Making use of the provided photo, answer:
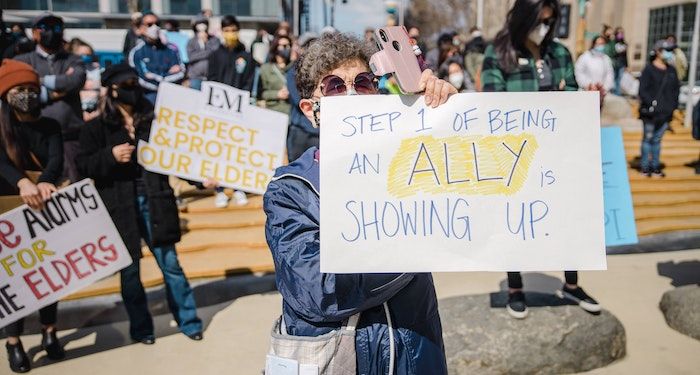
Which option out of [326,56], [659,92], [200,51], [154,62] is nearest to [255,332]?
[326,56]

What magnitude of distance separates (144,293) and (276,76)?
12.4 ft

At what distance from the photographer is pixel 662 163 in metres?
9.12

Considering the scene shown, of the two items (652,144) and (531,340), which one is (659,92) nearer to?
(652,144)

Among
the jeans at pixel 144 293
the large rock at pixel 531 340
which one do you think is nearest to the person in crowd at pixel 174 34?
the jeans at pixel 144 293

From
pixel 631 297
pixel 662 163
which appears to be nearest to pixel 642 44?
pixel 662 163

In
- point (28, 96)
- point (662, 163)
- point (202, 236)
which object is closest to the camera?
point (28, 96)

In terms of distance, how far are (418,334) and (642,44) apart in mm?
23848

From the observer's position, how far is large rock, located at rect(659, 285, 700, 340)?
4219mm

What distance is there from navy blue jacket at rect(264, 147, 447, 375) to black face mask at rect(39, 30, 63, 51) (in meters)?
5.18

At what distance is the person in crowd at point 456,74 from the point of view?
883 cm

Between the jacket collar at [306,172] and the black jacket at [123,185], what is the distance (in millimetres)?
2737

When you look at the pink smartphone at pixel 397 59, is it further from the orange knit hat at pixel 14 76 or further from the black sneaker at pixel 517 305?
the orange knit hat at pixel 14 76

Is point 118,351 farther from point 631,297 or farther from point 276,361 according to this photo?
point 631,297

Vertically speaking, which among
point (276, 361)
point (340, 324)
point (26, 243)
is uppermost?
point (340, 324)
